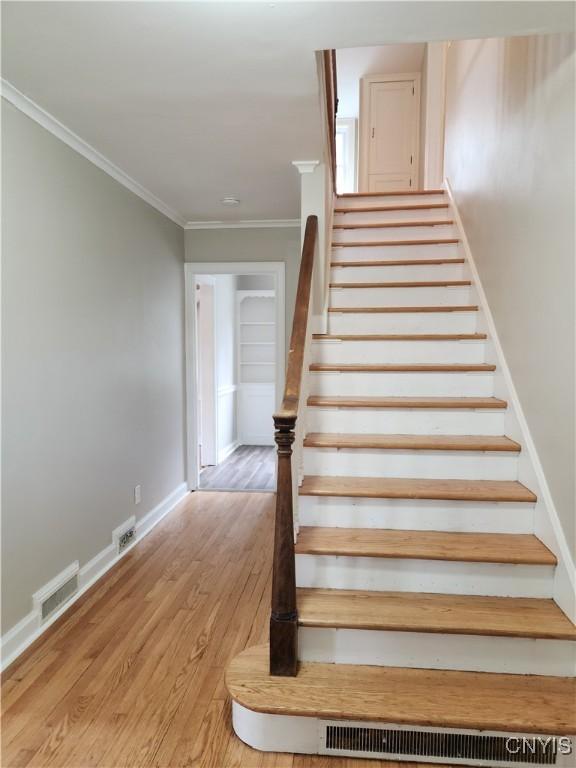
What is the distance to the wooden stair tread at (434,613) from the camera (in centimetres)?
180

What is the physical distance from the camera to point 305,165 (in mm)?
2951

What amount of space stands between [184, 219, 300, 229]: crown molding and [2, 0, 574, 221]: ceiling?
60.2 inches

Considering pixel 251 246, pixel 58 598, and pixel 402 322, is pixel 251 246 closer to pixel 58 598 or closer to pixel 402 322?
pixel 402 322

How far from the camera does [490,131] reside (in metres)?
2.90

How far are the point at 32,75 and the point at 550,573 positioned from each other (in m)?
2.75

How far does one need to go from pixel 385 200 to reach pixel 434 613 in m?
3.33

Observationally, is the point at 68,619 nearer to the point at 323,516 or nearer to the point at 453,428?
the point at 323,516

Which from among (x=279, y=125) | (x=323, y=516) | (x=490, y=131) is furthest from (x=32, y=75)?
(x=490, y=131)

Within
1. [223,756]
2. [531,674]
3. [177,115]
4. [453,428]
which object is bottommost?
[223,756]

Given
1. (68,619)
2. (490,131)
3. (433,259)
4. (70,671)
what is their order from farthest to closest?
(433,259) → (490,131) → (68,619) → (70,671)

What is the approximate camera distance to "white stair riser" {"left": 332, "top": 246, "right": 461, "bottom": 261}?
3.62 m

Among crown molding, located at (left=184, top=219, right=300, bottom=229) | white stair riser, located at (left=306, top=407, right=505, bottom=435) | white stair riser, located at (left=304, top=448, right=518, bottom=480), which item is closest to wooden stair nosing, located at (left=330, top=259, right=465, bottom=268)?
crown molding, located at (left=184, top=219, right=300, bottom=229)

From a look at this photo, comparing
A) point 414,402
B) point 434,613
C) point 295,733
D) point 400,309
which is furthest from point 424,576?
point 400,309

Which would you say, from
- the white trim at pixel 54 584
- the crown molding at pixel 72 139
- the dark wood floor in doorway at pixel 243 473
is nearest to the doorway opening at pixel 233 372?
the dark wood floor in doorway at pixel 243 473
